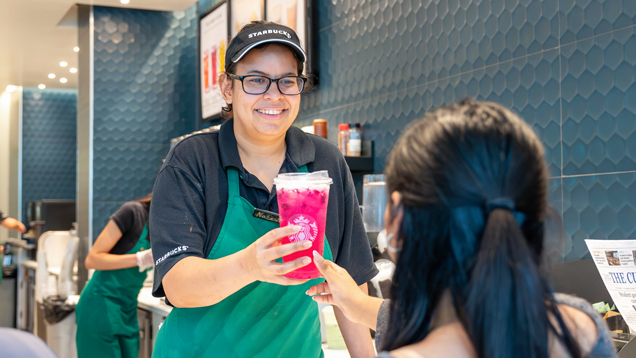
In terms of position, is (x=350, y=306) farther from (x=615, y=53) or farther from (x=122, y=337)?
(x=122, y=337)

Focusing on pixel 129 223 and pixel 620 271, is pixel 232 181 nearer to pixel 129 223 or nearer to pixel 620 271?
pixel 620 271

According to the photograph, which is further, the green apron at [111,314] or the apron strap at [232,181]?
the green apron at [111,314]

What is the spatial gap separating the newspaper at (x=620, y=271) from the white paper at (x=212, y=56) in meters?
3.65

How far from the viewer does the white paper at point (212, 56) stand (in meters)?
4.94

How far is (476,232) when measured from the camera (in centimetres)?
76

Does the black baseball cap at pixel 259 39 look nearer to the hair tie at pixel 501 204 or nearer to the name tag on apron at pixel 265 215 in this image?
the name tag on apron at pixel 265 215

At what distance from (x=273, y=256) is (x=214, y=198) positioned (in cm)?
40

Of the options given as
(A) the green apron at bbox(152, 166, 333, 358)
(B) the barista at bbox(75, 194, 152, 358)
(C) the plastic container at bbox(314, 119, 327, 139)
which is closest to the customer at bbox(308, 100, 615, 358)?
(A) the green apron at bbox(152, 166, 333, 358)

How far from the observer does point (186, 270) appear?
1287 mm

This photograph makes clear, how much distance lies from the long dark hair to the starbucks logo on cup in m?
0.34

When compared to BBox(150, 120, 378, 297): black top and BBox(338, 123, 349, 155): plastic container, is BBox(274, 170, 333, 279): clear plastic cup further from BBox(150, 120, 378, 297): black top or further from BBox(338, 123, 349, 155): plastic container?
BBox(338, 123, 349, 155): plastic container

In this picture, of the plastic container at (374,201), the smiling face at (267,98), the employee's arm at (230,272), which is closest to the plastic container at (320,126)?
the plastic container at (374,201)

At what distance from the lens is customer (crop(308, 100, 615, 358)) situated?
0.73 metres

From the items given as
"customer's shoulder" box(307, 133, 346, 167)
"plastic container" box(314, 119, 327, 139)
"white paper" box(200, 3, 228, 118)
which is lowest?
"customer's shoulder" box(307, 133, 346, 167)
